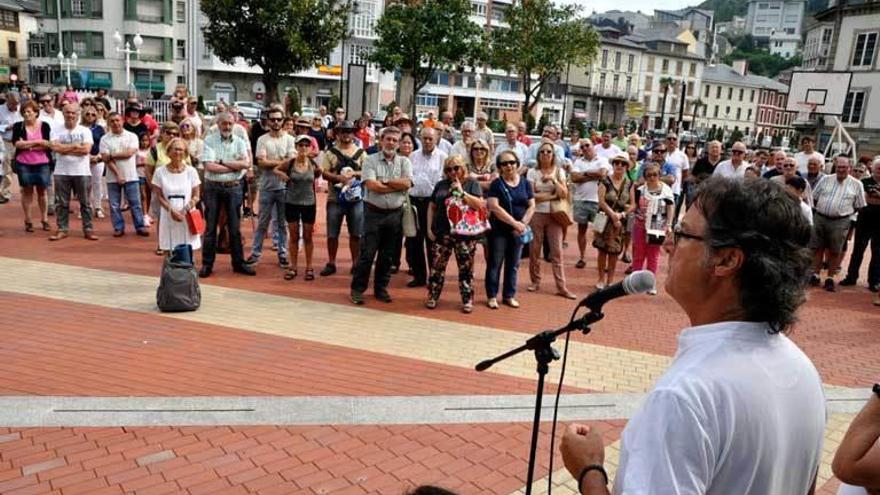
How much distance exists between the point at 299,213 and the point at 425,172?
1736 millimetres

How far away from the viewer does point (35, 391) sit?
497 cm

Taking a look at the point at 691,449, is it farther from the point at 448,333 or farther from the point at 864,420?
the point at 448,333

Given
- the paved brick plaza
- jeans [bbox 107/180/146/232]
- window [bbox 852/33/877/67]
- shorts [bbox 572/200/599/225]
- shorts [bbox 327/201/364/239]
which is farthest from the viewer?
window [bbox 852/33/877/67]

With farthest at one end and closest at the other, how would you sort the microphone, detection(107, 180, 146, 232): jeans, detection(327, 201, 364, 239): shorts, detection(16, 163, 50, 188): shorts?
detection(107, 180, 146, 232): jeans < detection(16, 163, 50, 188): shorts < detection(327, 201, 364, 239): shorts < the microphone

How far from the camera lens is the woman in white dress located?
26.0ft

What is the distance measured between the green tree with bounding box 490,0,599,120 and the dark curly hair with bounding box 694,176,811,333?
1610 inches

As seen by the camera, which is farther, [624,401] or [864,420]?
[624,401]

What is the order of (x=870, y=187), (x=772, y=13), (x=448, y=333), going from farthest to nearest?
(x=772, y=13) < (x=870, y=187) < (x=448, y=333)

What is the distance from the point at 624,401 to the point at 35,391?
15.3 ft

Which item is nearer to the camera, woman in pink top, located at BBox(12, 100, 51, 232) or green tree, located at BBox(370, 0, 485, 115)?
woman in pink top, located at BBox(12, 100, 51, 232)

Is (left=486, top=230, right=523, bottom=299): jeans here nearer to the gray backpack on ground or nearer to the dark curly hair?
the gray backpack on ground

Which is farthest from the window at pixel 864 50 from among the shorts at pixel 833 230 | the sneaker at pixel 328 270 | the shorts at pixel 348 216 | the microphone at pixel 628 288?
the microphone at pixel 628 288

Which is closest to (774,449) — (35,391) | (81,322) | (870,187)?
(35,391)

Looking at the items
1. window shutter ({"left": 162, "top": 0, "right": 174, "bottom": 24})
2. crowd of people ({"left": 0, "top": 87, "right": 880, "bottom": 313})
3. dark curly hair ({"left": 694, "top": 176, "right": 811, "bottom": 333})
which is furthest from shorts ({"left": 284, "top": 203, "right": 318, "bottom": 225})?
window shutter ({"left": 162, "top": 0, "right": 174, "bottom": 24})
